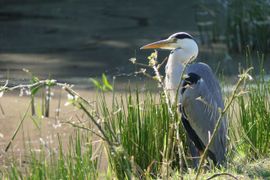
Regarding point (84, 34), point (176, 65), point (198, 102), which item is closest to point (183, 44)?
point (176, 65)

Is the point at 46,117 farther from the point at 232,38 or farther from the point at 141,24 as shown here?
the point at 141,24

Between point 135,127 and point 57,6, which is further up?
point 57,6

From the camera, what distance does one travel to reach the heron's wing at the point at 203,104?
5586 millimetres

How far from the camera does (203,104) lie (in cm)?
579

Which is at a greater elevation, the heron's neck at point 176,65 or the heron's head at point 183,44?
the heron's head at point 183,44

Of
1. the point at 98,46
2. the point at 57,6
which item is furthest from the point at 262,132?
the point at 57,6

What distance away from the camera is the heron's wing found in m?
5.59

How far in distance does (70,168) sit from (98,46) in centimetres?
625

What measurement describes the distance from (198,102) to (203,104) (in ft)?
0.16

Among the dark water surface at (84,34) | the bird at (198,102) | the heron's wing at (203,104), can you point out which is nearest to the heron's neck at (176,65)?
the bird at (198,102)

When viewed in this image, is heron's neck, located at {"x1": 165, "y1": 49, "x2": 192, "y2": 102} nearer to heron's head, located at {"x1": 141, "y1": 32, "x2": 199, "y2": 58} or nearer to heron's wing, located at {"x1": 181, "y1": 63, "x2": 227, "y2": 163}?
heron's head, located at {"x1": 141, "y1": 32, "x2": 199, "y2": 58}

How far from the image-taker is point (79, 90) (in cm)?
829

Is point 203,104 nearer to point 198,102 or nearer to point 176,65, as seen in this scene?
point 198,102

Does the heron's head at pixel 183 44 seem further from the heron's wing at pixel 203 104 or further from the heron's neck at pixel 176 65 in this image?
the heron's wing at pixel 203 104
